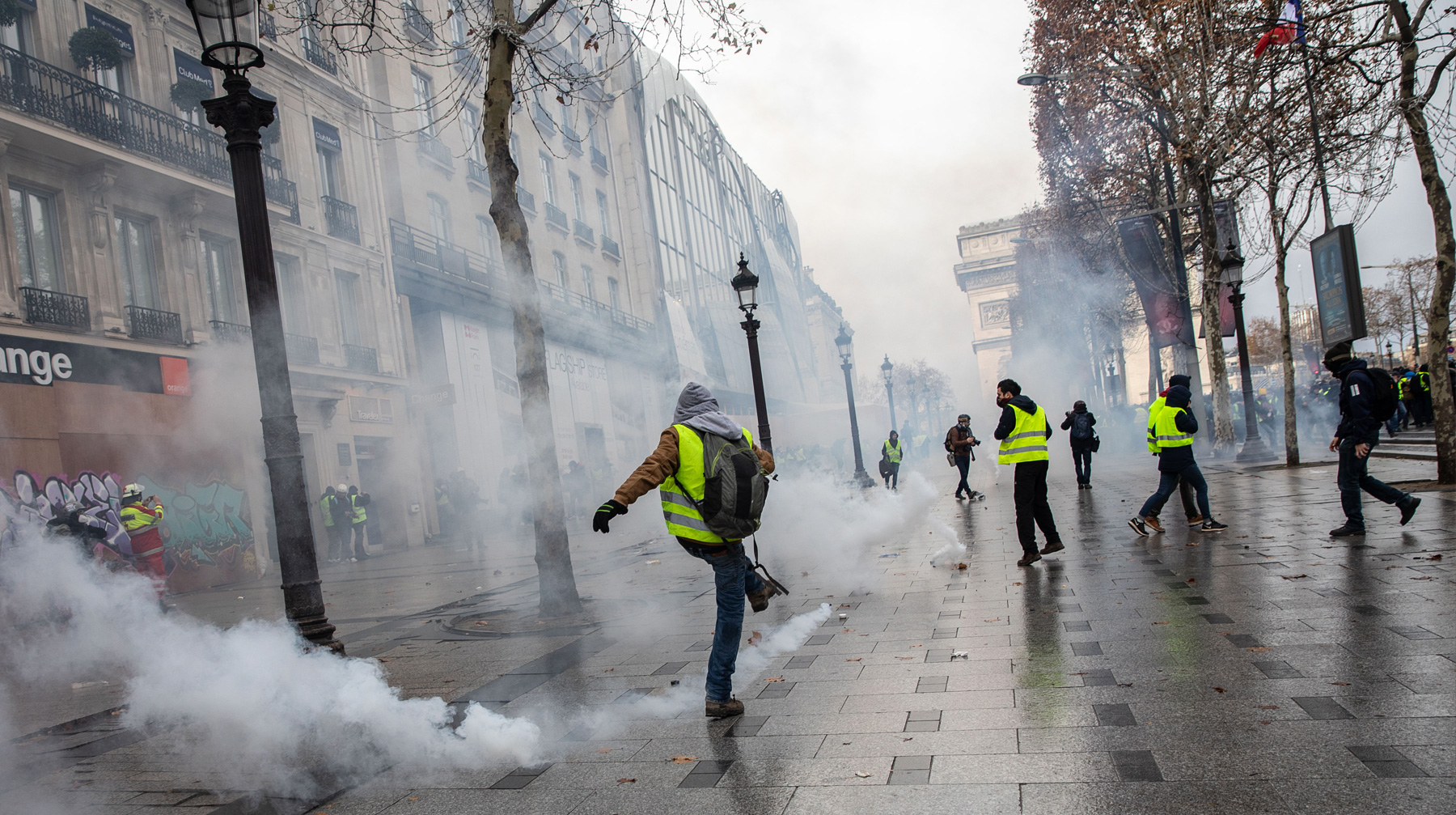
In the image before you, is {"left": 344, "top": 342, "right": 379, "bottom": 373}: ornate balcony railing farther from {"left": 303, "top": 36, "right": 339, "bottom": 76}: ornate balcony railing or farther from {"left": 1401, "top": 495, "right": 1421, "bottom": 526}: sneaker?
{"left": 1401, "top": 495, "right": 1421, "bottom": 526}: sneaker

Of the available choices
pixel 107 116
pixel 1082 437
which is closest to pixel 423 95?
pixel 107 116

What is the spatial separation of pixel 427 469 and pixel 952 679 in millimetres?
14994

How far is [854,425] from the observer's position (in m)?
22.7

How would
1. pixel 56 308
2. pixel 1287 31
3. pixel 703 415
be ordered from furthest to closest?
pixel 56 308 → pixel 1287 31 → pixel 703 415

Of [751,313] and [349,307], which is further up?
[349,307]

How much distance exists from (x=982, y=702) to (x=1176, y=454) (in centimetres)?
512

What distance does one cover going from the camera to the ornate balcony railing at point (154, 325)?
1148 cm

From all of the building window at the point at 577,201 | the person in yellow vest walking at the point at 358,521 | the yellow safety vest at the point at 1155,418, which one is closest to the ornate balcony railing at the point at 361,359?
the person in yellow vest walking at the point at 358,521

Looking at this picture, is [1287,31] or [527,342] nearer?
[527,342]

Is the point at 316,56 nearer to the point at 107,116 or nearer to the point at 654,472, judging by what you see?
the point at 107,116

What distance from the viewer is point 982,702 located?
3615 mm

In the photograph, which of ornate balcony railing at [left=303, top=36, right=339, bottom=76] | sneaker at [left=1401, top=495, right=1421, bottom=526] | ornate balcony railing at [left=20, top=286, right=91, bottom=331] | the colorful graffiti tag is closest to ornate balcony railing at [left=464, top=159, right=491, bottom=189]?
ornate balcony railing at [left=303, top=36, right=339, bottom=76]

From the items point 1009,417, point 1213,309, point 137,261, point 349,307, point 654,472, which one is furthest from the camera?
point 1213,309

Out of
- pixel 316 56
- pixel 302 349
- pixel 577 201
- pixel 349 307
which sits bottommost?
pixel 302 349
